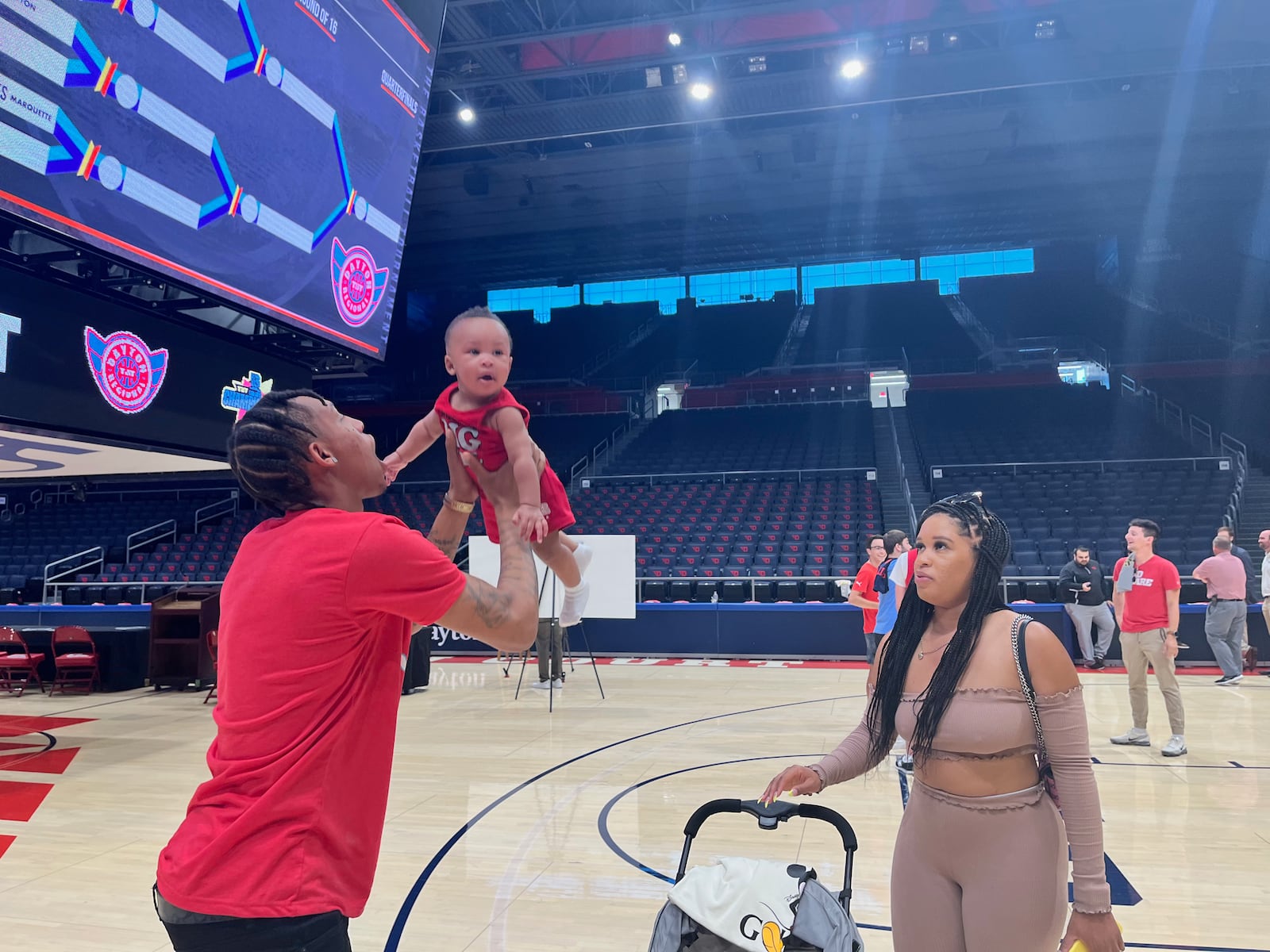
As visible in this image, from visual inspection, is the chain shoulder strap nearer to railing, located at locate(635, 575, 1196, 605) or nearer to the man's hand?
the man's hand

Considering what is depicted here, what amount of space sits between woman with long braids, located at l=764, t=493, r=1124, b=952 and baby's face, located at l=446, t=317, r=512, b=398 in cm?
103

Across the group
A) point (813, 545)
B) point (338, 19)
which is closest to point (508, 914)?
point (338, 19)

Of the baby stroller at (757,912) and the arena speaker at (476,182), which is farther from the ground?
the arena speaker at (476,182)

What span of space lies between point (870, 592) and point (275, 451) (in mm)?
6484

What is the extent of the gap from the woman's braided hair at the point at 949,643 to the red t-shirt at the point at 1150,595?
459cm

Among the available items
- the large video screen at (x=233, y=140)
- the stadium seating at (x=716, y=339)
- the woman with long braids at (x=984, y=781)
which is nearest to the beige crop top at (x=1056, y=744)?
the woman with long braids at (x=984, y=781)

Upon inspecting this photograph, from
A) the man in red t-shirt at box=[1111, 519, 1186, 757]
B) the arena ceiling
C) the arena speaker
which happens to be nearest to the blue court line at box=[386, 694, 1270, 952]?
the man in red t-shirt at box=[1111, 519, 1186, 757]

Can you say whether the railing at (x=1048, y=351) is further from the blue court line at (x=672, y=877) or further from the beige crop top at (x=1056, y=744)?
the beige crop top at (x=1056, y=744)

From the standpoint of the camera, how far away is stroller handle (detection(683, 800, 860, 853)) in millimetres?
1844

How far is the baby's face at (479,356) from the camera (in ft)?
6.39

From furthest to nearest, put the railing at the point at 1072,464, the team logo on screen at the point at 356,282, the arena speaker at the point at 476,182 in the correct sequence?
the arena speaker at the point at 476,182, the railing at the point at 1072,464, the team logo on screen at the point at 356,282

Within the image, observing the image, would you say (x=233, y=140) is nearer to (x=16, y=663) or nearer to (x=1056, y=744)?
(x=1056, y=744)

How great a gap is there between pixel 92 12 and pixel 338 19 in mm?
1810

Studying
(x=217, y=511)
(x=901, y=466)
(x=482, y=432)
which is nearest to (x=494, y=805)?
(x=482, y=432)
